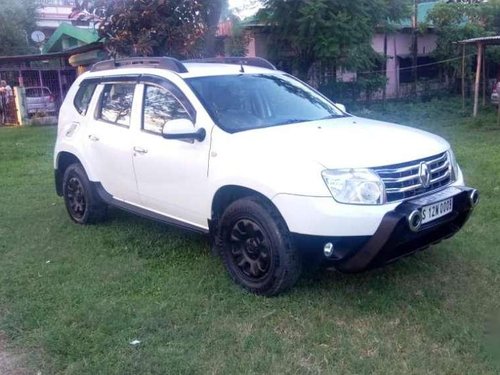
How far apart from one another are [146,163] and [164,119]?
0.41 metres

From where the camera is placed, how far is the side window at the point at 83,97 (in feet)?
20.5

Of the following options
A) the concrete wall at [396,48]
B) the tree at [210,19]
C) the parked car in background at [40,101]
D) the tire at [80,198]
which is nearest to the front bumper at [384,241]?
the tire at [80,198]

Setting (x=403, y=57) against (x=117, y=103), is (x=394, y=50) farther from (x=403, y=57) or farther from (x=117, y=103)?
(x=117, y=103)

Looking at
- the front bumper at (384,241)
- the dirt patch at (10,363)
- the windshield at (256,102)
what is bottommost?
the dirt patch at (10,363)

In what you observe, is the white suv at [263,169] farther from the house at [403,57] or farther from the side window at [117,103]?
the house at [403,57]

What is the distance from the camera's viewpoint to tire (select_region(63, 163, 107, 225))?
20.1ft

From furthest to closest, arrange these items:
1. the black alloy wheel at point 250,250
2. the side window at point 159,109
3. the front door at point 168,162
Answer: the side window at point 159,109 → the front door at point 168,162 → the black alloy wheel at point 250,250

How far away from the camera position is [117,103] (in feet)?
18.9

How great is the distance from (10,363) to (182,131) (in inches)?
77.3

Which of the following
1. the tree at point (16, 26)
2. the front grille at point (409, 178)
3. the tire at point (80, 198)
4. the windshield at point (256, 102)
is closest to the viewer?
the front grille at point (409, 178)

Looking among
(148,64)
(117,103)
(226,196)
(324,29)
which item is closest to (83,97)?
(117,103)

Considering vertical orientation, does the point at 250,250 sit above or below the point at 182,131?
below

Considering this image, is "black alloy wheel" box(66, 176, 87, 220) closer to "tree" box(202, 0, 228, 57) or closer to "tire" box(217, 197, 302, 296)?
"tire" box(217, 197, 302, 296)

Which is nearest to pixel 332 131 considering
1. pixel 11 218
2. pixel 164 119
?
pixel 164 119
